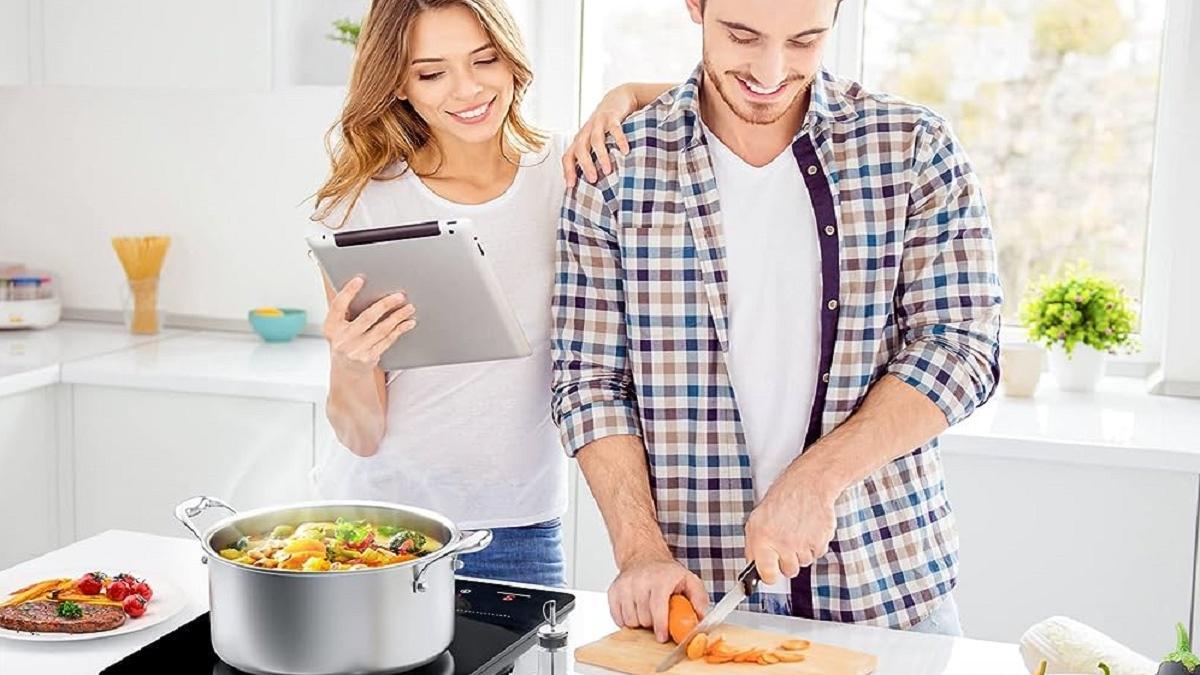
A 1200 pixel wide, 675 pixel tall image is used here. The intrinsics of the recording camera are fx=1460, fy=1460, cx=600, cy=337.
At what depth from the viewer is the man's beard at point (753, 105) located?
1.59 metres

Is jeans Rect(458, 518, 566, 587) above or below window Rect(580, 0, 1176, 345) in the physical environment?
below

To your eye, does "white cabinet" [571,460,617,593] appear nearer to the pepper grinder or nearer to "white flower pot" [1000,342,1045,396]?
"white flower pot" [1000,342,1045,396]

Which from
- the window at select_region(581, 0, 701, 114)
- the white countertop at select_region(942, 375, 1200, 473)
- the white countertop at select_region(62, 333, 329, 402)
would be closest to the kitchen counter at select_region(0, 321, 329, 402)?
the white countertop at select_region(62, 333, 329, 402)

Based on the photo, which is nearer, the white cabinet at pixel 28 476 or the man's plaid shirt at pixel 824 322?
the man's plaid shirt at pixel 824 322

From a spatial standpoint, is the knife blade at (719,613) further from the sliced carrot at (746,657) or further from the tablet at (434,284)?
the tablet at (434,284)

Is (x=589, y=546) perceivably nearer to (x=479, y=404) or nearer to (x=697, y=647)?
(x=479, y=404)

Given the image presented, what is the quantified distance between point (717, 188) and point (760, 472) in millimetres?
330

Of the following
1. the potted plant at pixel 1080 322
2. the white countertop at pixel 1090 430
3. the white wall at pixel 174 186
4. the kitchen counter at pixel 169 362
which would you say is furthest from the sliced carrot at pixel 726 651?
the white wall at pixel 174 186

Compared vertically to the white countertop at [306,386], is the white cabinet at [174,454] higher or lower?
lower

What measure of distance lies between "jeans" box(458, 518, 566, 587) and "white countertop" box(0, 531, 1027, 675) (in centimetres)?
22

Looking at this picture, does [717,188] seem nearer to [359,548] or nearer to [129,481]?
[359,548]

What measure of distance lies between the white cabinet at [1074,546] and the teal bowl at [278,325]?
1.50 metres

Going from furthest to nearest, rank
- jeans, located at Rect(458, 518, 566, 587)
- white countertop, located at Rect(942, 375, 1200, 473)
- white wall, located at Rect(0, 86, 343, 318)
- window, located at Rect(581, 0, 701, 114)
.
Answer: white wall, located at Rect(0, 86, 343, 318)
window, located at Rect(581, 0, 701, 114)
white countertop, located at Rect(942, 375, 1200, 473)
jeans, located at Rect(458, 518, 566, 587)

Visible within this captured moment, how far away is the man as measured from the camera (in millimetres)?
1592
